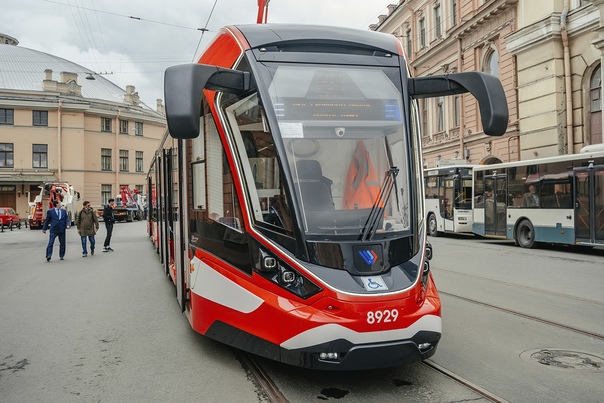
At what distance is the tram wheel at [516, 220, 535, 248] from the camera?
16.9 m

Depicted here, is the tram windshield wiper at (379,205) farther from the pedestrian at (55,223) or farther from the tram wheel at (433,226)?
the tram wheel at (433,226)

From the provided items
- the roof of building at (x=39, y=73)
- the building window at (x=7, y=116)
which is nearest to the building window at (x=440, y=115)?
the roof of building at (x=39, y=73)

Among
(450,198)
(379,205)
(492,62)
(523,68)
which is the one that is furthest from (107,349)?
(492,62)

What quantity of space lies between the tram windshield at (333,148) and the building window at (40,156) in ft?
166

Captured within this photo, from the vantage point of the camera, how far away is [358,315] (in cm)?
397

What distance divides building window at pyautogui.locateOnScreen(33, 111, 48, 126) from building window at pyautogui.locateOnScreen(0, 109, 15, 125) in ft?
5.86

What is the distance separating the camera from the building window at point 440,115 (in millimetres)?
32719

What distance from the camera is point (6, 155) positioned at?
1918 inches

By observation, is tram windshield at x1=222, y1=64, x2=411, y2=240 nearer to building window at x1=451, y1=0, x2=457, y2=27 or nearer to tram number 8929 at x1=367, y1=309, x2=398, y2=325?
tram number 8929 at x1=367, y1=309, x2=398, y2=325

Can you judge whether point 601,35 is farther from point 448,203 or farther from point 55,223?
point 55,223

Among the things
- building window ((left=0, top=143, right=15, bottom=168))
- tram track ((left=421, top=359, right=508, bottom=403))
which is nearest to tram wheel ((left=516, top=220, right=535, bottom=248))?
tram track ((left=421, top=359, right=508, bottom=403))

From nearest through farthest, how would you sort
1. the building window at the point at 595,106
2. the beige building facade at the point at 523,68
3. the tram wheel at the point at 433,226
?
the building window at the point at 595,106, the beige building facade at the point at 523,68, the tram wheel at the point at 433,226

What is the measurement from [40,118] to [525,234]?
4541cm

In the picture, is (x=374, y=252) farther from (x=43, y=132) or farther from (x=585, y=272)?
(x=43, y=132)
